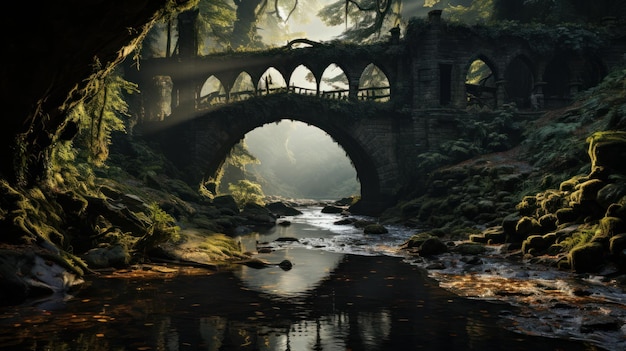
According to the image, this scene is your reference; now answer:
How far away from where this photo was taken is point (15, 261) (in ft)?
25.9

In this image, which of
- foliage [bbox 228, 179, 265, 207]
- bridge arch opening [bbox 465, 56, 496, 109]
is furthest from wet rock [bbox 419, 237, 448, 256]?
foliage [bbox 228, 179, 265, 207]

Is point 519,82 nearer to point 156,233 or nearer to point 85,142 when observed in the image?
point 85,142

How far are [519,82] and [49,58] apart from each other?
32.6 meters

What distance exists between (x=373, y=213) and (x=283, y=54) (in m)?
Answer: 10.9

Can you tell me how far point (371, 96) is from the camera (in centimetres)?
3222

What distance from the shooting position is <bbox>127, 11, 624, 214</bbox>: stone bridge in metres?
30.9

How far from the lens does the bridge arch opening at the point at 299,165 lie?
8694 cm

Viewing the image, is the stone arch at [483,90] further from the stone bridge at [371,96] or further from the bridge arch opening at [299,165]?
the bridge arch opening at [299,165]

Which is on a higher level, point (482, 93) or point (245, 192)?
point (482, 93)

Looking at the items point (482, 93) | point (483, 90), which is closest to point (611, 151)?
point (483, 90)

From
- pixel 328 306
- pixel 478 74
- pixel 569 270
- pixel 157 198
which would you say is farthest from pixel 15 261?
pixel 478 74

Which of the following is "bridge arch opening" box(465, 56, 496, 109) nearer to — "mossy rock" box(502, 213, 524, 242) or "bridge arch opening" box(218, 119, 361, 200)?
"mossy rock" box(502, 213, 524, 242)

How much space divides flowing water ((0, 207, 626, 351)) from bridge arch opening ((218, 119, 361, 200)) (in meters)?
69.2

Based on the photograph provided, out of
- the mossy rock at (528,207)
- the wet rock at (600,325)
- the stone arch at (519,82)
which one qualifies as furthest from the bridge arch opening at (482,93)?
the wet rock at (600,325)
